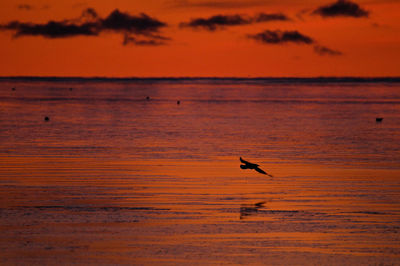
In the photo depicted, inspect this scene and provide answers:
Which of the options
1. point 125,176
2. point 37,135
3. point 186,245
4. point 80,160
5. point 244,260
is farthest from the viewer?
point 37,135

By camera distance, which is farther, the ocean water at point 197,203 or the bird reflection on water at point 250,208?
the bird reflection on water at point 250,208

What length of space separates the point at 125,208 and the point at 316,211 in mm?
5089

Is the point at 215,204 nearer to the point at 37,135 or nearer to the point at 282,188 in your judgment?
the point at 282,188

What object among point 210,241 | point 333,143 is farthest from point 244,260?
point 333,143

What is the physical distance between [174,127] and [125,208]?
37190mm

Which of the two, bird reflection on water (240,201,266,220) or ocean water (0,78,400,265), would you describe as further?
bird reflection on water (240,201,266,220)

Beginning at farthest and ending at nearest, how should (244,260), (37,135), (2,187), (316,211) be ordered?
(37,135) → (2,187) → (316,211) → (244,260)

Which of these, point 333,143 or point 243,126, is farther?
point 243,126

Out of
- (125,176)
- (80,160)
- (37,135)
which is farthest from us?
(37,135)

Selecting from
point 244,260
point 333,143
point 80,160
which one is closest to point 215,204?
point 244,260

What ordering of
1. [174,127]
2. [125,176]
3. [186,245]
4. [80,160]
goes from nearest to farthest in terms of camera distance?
[186,245] < [125,176] < [80,160] < [174,127]

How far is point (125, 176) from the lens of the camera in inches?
1088

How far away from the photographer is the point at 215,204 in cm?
2130

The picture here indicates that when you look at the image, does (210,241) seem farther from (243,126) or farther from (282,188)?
(243,126)
